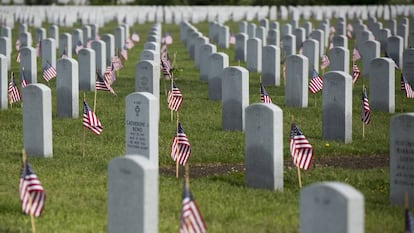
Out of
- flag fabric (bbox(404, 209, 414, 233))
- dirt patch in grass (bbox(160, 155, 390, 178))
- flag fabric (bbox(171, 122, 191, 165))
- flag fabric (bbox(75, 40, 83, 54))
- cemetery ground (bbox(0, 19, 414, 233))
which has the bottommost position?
dirt patch in grass (bbox(160, 155, 390, 178))

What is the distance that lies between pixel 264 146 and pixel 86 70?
1169cm

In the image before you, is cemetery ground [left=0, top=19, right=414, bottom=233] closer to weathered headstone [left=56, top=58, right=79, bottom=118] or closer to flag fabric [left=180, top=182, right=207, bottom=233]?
weathered headstone [left=56, top=58, right=79, bottom=118]

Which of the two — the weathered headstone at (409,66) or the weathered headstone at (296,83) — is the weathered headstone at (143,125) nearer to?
the weathered headstone at (296,83)

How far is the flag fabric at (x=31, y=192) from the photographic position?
11539 mm

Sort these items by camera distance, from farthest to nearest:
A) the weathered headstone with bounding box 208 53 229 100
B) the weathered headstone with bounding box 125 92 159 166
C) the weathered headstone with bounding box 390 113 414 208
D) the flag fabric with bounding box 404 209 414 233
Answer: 1. the weathered headstone with bounding box 208 53 229 100
2. the weathered headstone with bounding box 125 92 159 166
3. the weathered headstone with bounding box 390 113 414 208
4. the flag fabric with bounding box 404 209 414 233

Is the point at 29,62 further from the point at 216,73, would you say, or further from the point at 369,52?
the point at 369,52

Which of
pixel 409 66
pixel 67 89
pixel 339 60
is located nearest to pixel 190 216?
pixel 67 89

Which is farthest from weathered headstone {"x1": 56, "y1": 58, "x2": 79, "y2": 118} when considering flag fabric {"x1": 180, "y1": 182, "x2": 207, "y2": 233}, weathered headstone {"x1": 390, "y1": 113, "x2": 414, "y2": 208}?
flag fabric {"x1": 180, "y1": 182, "x2": 207, "y2": 233}

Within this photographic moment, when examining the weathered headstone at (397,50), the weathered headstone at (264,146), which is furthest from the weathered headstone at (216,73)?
the weathered headstone at (264,146)

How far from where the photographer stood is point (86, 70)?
25.1 meters

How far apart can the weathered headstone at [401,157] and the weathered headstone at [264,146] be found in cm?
149

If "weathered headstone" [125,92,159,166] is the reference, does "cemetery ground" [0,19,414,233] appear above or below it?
below

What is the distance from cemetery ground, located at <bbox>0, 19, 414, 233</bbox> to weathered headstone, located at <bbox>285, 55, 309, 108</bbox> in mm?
269

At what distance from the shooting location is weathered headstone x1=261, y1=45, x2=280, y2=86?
26703mm
